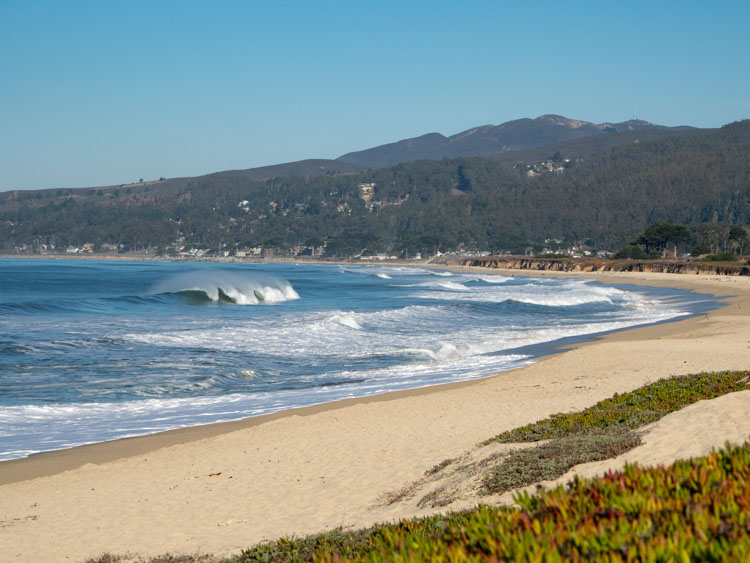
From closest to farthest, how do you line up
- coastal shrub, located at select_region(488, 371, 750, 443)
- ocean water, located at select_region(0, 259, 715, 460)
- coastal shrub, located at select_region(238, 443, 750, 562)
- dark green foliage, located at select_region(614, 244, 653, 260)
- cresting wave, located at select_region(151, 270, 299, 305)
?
coastal shrub, located at select_region(238, 443, 750, 562), coastal shrub, located at select_region(488, 371, 750, 443), ocean water, located at select_region(0, 259, 715, 460), cresting wave, located at select_region(151, 270, 299, 305), dark green foliage, located at select_region(614, 244, 653, 260)

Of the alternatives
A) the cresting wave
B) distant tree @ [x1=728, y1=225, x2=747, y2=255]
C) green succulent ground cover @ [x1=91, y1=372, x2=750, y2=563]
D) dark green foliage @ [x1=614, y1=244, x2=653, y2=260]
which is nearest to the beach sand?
green succulent ground cover @ [x1=91, y1=372, x2=750, y2=563]

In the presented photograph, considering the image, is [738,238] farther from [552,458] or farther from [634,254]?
[552,458]

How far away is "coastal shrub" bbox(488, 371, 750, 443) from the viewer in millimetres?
8664

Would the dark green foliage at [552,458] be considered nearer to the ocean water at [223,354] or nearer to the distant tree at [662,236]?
the ocean water at [223,354]

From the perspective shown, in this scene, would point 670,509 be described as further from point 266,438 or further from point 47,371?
point 47,371

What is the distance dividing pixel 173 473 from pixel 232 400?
561 centimetres

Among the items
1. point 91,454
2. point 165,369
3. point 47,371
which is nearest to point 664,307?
point 165,369

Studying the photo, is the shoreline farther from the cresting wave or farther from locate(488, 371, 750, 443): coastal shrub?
the cresting wave

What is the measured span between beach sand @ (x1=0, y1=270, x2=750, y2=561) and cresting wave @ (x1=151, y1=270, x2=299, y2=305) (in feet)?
107

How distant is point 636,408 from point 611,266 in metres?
102

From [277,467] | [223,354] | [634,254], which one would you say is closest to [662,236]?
[634,254]

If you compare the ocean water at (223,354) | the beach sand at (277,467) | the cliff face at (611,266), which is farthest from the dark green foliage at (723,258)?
the beach sand at (277,467)

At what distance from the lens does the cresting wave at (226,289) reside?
45.8 m

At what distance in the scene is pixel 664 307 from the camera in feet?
126
